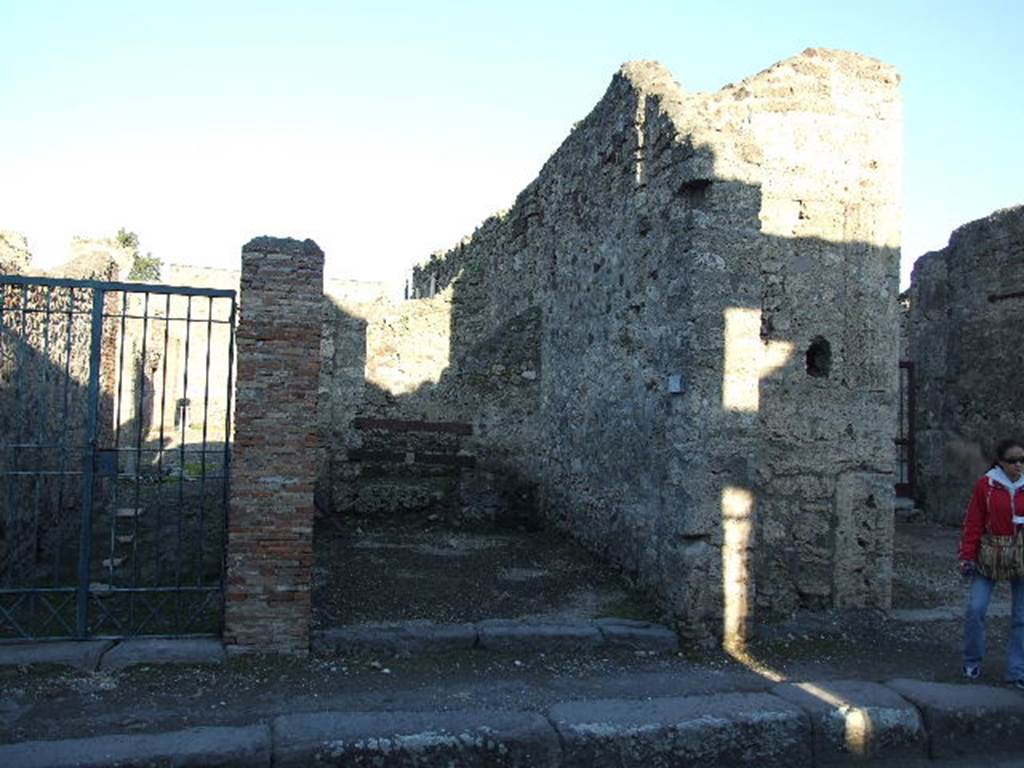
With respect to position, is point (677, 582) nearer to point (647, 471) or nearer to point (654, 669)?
point (654, 669)

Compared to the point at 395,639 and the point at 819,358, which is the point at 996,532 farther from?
the point at 395,639

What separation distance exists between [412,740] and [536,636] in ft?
5.43


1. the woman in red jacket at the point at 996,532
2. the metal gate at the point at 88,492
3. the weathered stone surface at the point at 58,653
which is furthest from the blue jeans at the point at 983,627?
the weathered stone surface at the point at 58,653

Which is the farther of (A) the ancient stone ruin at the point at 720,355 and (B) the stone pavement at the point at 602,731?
(A) the ancient stone ruin at the point at 720,355

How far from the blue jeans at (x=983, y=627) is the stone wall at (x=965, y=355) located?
20.5 ft

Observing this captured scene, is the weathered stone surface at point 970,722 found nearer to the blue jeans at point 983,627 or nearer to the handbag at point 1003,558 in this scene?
the blue jeans at point 983,627

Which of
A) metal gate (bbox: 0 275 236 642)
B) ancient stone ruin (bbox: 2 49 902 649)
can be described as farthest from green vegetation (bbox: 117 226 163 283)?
ancient stone ruin (bbox: 2 49 902 649)

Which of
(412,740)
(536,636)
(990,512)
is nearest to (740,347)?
(990,512)

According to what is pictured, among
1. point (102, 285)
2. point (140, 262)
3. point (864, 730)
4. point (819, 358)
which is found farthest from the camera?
point (140, 262)

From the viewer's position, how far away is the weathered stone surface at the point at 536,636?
17.8ft

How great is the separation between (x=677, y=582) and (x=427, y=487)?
479cm

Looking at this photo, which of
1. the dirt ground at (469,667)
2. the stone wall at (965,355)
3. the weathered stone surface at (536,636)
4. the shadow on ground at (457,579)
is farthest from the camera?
the stone wall at (965,355)

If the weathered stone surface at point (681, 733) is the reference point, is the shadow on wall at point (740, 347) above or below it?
above

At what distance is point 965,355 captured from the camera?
444 inches
